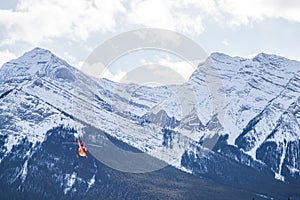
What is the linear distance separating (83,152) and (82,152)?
0.46 metres

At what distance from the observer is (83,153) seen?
120688 mm

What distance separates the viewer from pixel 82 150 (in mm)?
120625

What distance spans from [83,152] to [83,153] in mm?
206

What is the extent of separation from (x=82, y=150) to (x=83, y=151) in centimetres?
37

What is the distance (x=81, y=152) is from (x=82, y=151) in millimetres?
434

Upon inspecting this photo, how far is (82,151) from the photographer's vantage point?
12050cm

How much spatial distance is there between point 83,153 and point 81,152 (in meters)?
0.69

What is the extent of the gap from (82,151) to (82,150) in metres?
0.22

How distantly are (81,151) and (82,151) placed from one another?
0.22m

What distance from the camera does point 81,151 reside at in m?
120

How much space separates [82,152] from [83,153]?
0.57m
